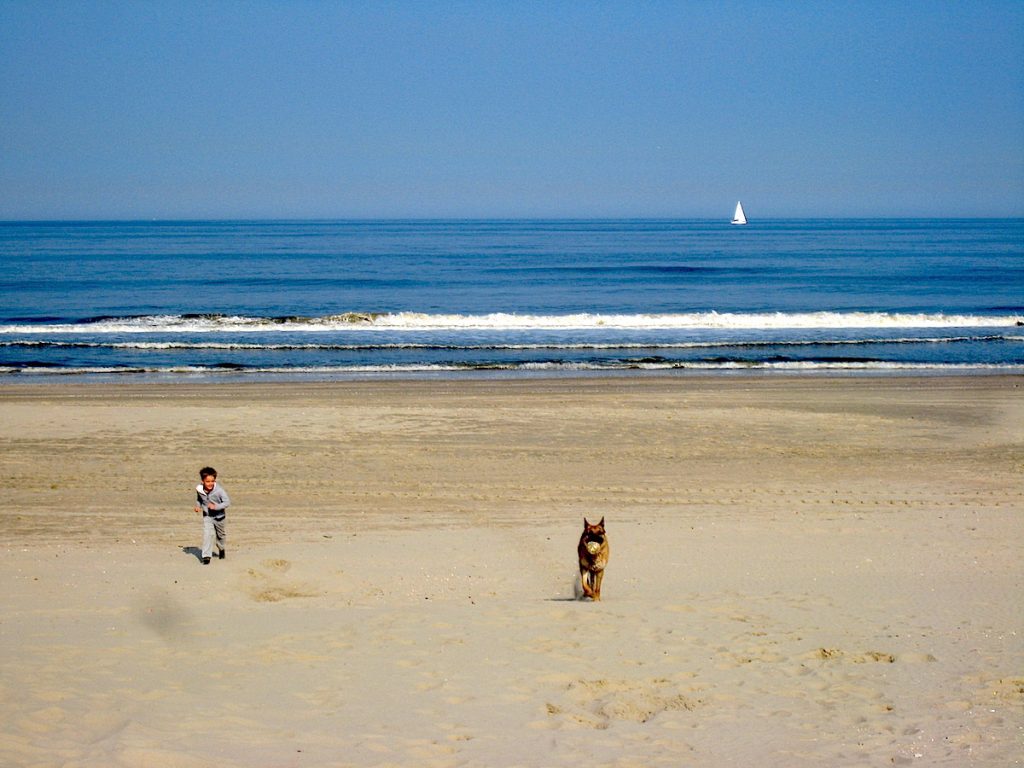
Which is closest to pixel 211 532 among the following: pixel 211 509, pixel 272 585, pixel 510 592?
pixel 211 509

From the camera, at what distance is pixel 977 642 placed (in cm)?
731

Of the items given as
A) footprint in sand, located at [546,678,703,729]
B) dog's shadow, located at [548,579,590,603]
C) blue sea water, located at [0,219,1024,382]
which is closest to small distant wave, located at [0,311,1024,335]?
blue sea water, located at [0,219,1024,382]

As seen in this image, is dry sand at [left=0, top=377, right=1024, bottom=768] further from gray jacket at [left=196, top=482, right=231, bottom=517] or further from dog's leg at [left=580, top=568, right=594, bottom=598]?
gray jacket at [left=196, top=482, right=231, bottom=517]

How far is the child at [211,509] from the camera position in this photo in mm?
9539

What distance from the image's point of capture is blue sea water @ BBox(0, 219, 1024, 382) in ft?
83.0

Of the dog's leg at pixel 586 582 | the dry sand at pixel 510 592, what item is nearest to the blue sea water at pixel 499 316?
the dry sand at pixel 510 592

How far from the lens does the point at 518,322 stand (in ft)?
113

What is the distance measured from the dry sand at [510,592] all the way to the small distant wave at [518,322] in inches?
627

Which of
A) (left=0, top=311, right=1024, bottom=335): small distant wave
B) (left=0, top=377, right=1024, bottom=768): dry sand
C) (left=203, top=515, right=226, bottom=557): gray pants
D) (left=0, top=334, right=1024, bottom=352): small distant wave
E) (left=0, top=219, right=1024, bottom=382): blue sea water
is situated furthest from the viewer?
(left=0, top=311, right=1024, bottom=335): small distant wave

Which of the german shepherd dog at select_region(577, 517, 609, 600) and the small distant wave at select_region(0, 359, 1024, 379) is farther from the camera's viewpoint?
the small distant wave at select_region(0, 359, 1024, 379)

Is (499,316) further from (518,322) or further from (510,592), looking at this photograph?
(510,592)

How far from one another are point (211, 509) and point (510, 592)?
3.11 m

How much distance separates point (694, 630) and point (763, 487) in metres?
5.61

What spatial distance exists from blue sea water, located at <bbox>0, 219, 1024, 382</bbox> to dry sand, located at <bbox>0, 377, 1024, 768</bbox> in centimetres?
819
